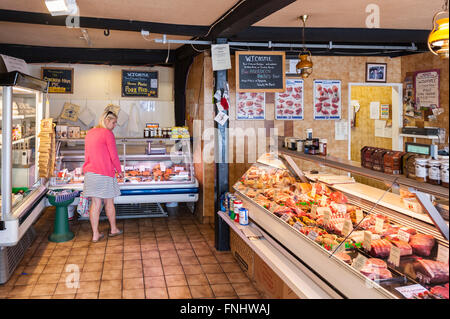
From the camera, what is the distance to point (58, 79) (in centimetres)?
850

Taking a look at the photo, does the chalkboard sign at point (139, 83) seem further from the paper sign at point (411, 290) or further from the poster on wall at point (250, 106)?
the paper sign at point (411, 290)

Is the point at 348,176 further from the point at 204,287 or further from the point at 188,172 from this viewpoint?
the point at 188,172

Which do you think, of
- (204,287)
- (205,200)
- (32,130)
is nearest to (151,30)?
(32,130)

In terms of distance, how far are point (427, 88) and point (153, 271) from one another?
5305 millimetres

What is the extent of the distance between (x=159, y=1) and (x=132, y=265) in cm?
313

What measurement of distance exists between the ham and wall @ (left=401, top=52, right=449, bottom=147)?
4137 millimetres

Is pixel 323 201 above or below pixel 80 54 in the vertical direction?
below

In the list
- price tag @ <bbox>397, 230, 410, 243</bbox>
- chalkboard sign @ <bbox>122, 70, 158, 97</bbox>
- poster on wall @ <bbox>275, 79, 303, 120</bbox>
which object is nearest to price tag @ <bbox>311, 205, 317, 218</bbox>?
price tag @ <bbox>397, 230, 410, 243</bbox>

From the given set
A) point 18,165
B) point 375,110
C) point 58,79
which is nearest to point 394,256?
point 18,165

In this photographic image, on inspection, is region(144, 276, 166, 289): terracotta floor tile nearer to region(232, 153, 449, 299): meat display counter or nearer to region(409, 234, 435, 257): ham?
region(232, 153, 449, 299): meat display counter

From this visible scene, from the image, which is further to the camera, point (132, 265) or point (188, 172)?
point (188, 172)

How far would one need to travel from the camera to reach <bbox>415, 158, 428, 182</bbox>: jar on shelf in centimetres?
237

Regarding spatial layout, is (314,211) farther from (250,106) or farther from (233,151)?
(250,106)
